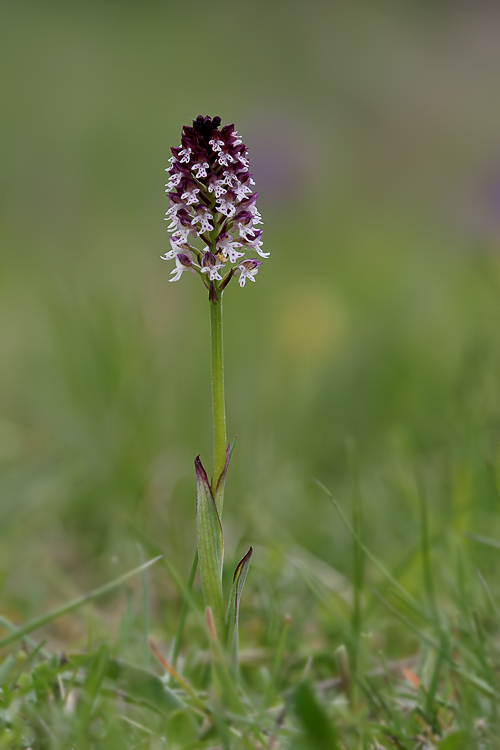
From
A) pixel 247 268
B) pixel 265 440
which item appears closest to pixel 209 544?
pixel 247 268

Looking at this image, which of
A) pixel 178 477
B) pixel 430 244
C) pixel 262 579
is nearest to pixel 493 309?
pixel 430 244

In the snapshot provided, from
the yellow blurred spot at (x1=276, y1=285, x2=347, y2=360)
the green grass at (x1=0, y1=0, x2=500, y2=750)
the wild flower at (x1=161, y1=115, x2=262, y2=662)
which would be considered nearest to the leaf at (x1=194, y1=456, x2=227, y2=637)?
the wild flower at (x1=161, y1=115, x2=262, y2=662)

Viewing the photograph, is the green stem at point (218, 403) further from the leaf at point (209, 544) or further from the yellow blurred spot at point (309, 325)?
the yellow blurred spot at point (309, 325)

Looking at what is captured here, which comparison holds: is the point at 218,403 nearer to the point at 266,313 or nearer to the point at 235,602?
the point at 235,602

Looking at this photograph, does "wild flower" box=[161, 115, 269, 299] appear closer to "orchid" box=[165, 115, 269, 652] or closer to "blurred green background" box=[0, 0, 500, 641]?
"orchid" box=[165, 115, 269, 652]

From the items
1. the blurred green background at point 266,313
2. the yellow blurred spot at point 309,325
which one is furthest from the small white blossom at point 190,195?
the yellow blurred spot at point 309,325

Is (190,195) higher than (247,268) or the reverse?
higher
